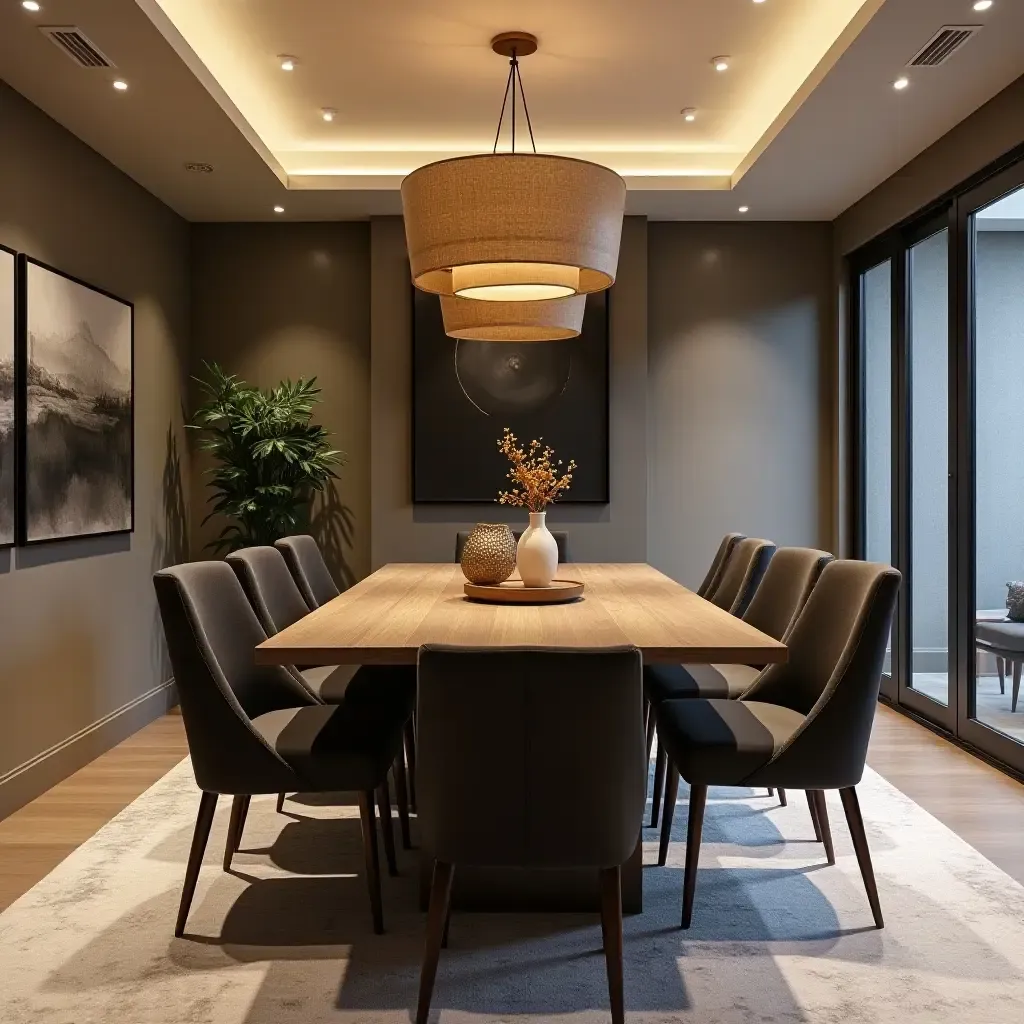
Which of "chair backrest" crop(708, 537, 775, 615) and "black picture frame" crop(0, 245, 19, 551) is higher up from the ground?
"black picture frame" crop(0, 245, 19, 551)

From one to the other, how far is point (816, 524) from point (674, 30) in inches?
119

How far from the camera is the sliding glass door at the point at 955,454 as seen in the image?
419 cm

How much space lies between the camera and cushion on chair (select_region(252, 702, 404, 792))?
252 centimetres

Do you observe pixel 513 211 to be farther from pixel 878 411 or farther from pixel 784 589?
pixel 878 411

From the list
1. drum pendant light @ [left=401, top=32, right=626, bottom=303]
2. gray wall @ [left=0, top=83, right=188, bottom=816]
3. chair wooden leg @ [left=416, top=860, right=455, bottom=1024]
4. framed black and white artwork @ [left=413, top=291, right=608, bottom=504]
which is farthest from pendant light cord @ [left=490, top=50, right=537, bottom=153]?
chair wooden leg @ [left=416, top=860, right=455, bottom=1024]

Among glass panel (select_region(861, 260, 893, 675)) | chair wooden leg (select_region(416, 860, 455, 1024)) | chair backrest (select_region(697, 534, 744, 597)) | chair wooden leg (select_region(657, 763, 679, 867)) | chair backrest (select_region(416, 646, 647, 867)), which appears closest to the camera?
chair backrest (select_region(416, 646, 647, 867))

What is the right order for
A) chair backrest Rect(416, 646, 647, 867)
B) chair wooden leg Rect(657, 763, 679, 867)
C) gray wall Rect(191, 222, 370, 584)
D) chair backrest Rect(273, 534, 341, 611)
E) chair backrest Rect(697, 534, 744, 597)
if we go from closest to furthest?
chair backrest Rect(416, 646, 647, 867) → chair wooden leg Rect(657, 763, 679, 867) → chair backrest Rect(273, 534, 341, 611) → chair backrest Rect(697, 534, 744, 597) → gray wall Rect(191, 222, 370, 584)

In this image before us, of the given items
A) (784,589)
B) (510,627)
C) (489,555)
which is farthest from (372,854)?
(784,589)

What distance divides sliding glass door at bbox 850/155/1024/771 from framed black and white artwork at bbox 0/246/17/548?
12.1 feet

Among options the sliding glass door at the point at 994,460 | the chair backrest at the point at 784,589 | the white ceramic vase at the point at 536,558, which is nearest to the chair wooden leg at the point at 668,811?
the chair backrest at the point at 784,589

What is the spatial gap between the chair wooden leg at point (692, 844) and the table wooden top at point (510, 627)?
1.35 feet

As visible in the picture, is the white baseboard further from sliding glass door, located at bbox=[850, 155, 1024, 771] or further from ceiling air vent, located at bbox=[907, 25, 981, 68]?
ceiling air vent, located at bbox=[907, 25, 981, 68]

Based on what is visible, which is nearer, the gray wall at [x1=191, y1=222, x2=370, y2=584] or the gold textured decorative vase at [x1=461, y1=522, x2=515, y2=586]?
the gold textured decorative vase at [x1=461, y1=522, x2=515, y2=586]

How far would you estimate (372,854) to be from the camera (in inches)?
101
